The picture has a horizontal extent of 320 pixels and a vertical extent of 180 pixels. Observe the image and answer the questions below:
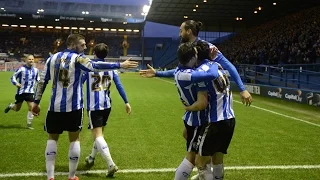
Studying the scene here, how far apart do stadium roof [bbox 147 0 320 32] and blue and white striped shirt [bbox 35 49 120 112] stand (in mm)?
36024

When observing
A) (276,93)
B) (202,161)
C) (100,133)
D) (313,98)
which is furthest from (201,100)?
(276,93)

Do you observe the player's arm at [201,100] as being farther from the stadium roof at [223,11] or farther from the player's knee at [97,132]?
the stadium roof at [223,11]

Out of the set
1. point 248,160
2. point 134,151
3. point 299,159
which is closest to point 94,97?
point 134,151

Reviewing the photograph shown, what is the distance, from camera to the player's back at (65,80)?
4766mm

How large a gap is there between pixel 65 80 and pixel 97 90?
2.96ft

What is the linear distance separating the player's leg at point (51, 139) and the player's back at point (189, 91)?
6.13 ft

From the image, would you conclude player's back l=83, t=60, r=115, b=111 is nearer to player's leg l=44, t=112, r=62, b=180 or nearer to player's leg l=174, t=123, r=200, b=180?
player's leg l=44, t=112, r=62, b=180

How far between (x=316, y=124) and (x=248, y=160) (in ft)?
17.0

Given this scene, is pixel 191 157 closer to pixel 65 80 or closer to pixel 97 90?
pixel 65 80

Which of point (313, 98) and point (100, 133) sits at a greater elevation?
point (100, 133)

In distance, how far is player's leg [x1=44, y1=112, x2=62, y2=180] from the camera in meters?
4.84

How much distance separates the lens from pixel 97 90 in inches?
224

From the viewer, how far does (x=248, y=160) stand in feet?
21.4

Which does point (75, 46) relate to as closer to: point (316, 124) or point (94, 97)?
point (94, 97)
